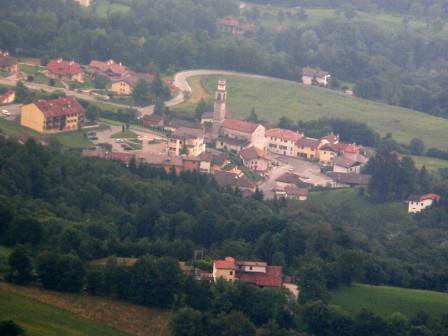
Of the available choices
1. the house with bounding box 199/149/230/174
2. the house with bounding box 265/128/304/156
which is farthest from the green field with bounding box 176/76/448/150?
the house with bounding box 199/149/230/174

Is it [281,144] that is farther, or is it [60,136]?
[281,144]

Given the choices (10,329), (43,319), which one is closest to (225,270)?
(43,319)

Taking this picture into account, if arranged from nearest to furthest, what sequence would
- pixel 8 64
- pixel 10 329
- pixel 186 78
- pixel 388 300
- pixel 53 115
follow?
pixel 10 329, pixel 388 300, pixel 53 115, pixel 8 64, pixel 186 78

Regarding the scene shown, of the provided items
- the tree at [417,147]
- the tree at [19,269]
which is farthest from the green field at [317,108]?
the tree at [19,269]

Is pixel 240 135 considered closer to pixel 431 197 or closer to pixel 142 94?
pixel 142 94

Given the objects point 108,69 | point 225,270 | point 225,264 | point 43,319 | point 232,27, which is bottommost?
point 43,319

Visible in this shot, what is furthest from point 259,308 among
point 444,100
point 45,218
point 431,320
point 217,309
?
point 444,100

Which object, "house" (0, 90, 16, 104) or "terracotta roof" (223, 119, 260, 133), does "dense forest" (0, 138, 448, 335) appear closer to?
"terracotta roof" (223, 119, 260, 133)
